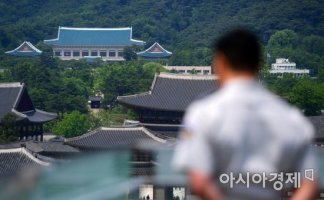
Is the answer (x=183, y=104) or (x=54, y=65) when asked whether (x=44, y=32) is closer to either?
(x=54, y=65)

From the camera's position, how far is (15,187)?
3.68m

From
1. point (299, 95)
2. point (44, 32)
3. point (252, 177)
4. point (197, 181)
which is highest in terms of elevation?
point (197, 181)

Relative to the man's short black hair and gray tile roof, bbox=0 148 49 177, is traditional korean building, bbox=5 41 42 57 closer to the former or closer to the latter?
gray tile roof, bbox=0 148 49 177

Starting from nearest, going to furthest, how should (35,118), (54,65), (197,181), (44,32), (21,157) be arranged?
(197,181) → (21,157) → (35,118) → (54,65) → (44,32)

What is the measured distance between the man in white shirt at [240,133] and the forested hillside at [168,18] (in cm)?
6793

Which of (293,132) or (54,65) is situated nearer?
(293,132)

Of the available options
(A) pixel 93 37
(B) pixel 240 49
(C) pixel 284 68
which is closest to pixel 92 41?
(A) pixel 93 37

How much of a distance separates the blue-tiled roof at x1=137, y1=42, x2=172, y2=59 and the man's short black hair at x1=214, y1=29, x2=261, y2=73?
70.1 metres

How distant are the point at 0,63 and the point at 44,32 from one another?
51.7 ft

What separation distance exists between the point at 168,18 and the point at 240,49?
8161 centimetres

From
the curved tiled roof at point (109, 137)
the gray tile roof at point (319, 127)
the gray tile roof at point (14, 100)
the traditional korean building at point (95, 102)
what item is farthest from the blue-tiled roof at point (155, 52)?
the gray tile roof at point (319, 127)

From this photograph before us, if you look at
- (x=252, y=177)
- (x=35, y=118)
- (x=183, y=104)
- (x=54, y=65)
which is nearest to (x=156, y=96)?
(x=183, y=104)

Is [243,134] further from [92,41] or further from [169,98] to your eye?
[92,41]

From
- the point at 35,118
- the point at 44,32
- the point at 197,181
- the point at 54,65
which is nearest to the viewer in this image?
the point at 197,181
